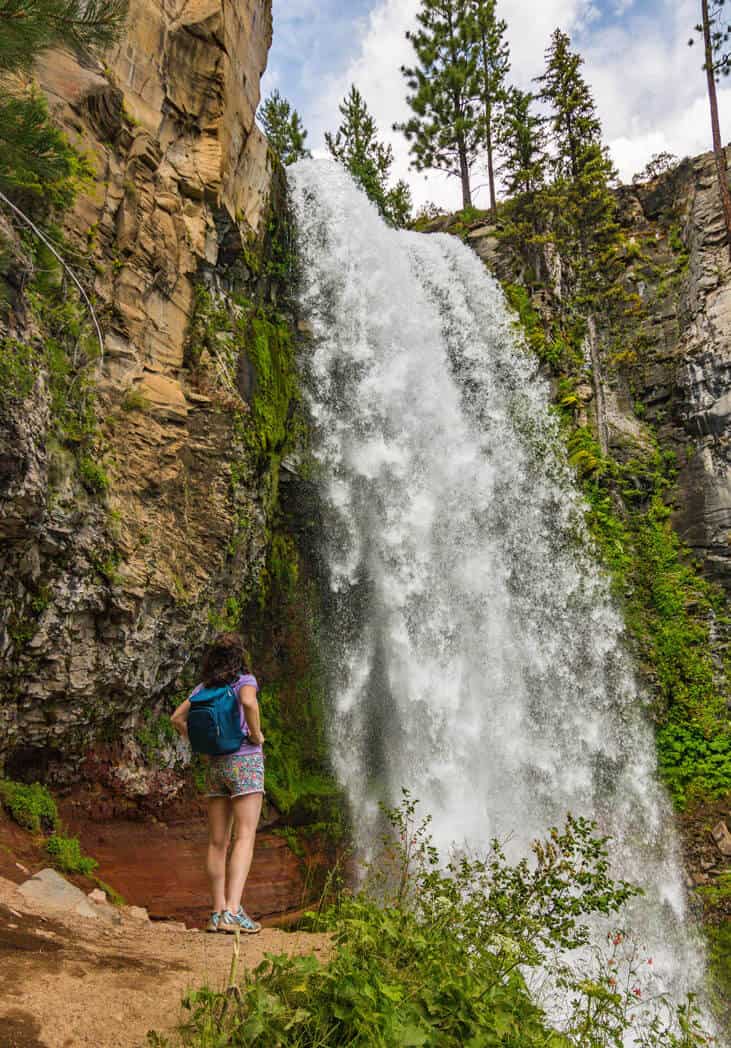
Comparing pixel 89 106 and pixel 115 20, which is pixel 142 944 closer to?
pixel 115 20

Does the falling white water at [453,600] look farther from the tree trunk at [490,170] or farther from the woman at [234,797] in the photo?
the tree trunk at [490,170]

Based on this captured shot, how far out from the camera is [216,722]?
4.27 metres

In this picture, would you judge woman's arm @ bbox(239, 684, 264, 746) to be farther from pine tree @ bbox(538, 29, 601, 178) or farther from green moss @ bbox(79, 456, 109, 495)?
pine tree @ bbox(538, 29, 601, 178)

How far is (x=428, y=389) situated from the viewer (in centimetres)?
1359

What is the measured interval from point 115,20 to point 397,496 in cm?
808

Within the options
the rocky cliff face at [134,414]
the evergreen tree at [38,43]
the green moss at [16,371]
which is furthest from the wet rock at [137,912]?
the evergreen tree at [38,43]

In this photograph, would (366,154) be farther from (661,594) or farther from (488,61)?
(661,594)

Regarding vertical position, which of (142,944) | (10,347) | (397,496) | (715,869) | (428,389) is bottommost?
(715,869)

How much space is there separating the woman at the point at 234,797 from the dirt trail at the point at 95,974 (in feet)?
0.82

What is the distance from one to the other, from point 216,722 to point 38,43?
4.99 m

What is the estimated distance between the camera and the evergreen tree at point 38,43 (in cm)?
470

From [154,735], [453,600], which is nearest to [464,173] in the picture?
[453,600]

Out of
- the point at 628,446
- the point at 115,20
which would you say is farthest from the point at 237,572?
the point at 628,446

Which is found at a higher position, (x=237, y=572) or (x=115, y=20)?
(x=115, y=20)
